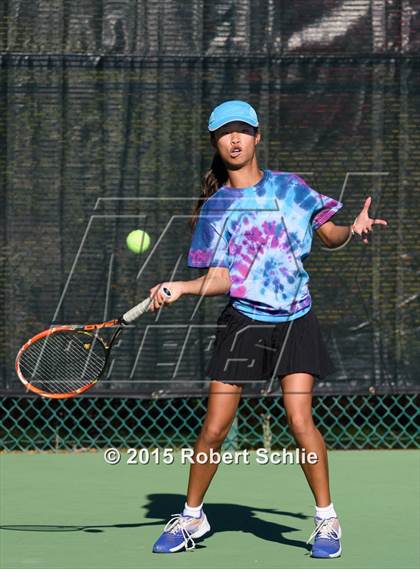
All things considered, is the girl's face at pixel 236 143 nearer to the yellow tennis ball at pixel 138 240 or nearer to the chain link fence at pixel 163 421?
the yellow tennis ball at pixel 138 240

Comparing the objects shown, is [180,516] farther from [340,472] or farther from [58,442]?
[58,442]

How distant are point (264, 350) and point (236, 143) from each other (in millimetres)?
716

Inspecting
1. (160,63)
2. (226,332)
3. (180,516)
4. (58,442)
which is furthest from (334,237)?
(58,442)

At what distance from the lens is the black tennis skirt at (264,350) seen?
16.0ft

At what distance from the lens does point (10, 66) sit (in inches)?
263

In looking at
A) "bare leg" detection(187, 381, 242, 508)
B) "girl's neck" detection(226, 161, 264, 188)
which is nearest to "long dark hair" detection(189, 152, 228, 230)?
"girl's neck" detection(226, 161, 264, 188)

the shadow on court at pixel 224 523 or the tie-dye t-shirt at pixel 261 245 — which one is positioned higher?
the tie-dye t-shirt at pixel 261 245

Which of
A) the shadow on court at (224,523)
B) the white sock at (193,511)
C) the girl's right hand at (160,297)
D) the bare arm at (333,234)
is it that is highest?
the bare arm at (333,234)

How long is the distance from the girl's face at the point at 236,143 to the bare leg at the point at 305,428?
0.76m

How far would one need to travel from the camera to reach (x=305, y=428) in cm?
485

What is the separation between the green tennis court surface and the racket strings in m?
0.52

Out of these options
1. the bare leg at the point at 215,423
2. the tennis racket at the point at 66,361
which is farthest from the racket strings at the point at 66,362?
the bare leg at the point at 215,423

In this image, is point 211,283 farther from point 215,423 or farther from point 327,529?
point 327,529

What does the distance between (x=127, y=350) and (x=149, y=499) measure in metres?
0.95
